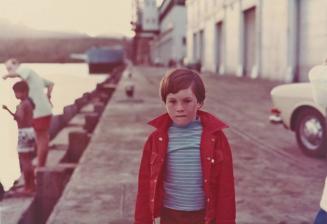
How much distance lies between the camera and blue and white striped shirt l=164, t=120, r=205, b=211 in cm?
271

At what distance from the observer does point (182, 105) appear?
259 centimetres

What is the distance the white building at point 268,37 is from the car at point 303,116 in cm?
1082

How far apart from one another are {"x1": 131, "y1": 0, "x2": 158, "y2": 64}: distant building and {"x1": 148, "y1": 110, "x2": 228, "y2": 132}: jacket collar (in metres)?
100

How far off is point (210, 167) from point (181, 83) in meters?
0.43

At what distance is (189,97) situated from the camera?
258 centimetres

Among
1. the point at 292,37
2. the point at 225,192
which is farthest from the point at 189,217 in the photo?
the point at 292,37

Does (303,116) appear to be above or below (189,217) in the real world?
below

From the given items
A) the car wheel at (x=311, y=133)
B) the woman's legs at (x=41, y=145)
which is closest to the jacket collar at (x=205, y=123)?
the woman's legs at (x=41, y=145)

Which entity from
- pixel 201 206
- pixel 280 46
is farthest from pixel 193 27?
pixel 201 206

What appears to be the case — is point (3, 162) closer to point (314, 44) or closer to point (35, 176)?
point (35, 176)

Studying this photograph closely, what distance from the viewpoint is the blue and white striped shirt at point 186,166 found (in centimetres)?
271

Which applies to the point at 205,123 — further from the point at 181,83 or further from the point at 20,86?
the point at 20,86

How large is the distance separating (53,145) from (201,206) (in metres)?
8.56

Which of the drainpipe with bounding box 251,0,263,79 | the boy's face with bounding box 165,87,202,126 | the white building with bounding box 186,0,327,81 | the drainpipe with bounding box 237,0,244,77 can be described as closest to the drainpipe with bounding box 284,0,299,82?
the white building with bounding box 186,0,327,81
